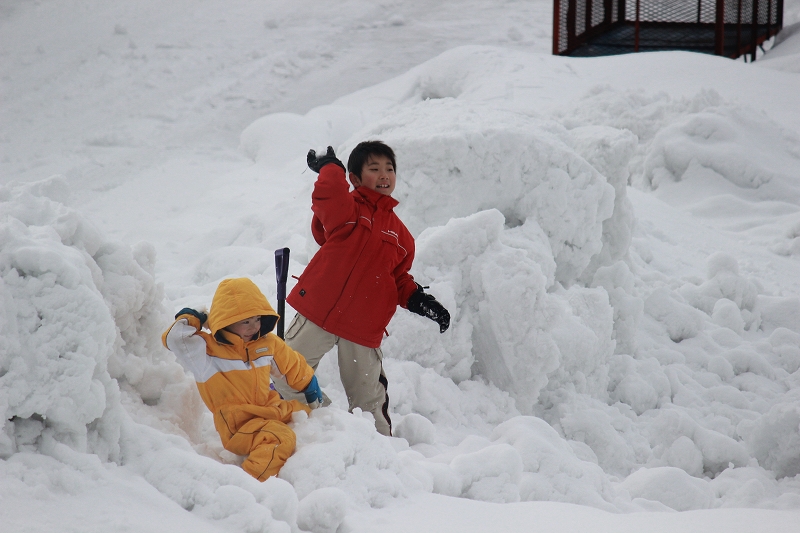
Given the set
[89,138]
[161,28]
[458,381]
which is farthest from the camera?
[161,28]

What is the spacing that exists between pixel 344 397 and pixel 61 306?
1669 mm

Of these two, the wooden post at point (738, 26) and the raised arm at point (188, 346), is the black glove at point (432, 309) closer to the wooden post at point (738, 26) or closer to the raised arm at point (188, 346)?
the raised arm at point (188, 346)

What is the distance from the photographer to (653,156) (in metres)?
7.91

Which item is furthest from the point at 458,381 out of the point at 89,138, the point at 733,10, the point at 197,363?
the point at 733,10

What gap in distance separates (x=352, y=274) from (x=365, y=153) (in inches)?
20.4

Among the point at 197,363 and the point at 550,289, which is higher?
the point at 197,363

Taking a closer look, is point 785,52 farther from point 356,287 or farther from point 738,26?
point 356,287

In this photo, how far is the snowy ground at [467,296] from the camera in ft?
5.64

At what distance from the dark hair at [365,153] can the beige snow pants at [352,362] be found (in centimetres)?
66

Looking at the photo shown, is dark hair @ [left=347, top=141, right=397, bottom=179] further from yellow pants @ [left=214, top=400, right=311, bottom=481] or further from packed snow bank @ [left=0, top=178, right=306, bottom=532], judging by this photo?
packed snow bank @ [left=0, top=178, right=306, bottom=532]

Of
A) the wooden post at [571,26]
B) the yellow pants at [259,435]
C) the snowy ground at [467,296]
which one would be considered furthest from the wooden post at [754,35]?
the yellow pants at [259,435]

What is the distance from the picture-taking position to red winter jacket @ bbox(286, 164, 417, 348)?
288cm

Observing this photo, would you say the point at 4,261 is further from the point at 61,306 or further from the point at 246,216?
the point at 246,216

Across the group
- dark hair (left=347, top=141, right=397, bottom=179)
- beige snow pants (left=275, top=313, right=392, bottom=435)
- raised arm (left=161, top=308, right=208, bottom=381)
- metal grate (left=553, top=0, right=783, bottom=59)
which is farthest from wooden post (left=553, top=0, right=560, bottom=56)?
raised arm (left=161, top=308, right=208, bottom=381)
